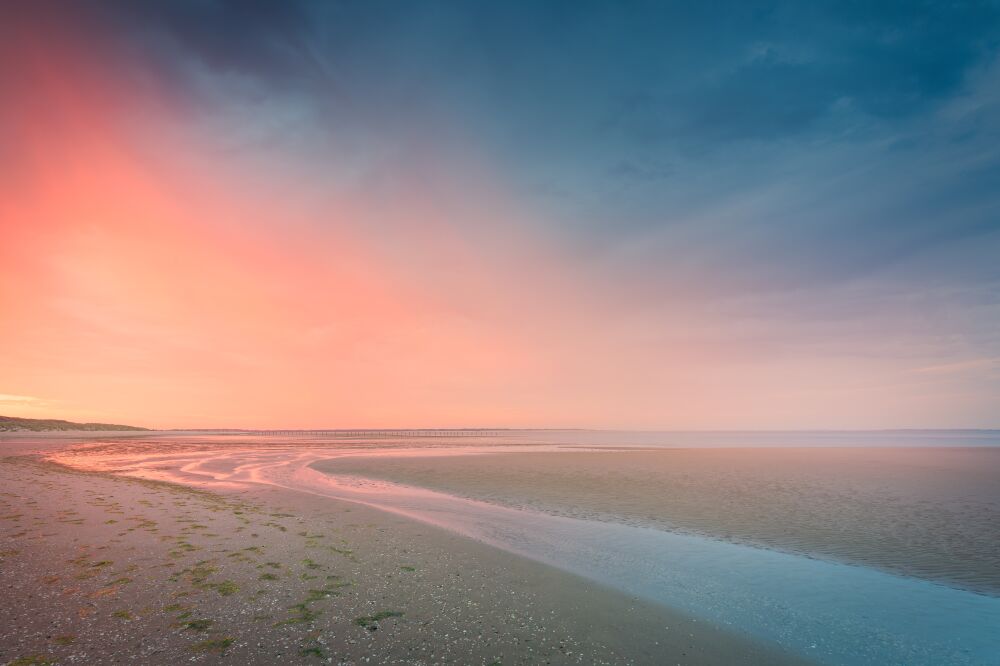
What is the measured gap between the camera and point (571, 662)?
33.1 ft

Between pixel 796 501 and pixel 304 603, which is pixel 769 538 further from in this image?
pixel 304 603

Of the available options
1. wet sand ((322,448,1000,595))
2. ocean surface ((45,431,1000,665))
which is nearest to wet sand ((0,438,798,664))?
ocean surface ((45,431,1000,665))

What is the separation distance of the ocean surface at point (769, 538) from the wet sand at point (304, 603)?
7.58 ft

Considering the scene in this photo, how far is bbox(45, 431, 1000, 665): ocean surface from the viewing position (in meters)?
12.8

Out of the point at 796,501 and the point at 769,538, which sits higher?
the point at 796,501

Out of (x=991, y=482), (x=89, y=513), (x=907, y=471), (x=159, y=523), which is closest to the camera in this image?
(x=159, y=523)

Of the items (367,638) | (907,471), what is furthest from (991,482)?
(367,638)

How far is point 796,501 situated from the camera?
3166 cm

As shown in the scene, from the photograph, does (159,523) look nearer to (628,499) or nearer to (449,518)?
(449,518)

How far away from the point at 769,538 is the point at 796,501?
12.3 m

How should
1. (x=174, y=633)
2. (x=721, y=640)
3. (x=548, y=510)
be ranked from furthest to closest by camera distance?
1. (x=548, y=510)
2. (x=721, y=640)
3. (x=174, y=633)

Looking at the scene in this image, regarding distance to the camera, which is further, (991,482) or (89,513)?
(991,482)

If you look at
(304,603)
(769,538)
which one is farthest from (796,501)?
(304,603)

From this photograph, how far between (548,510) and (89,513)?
2516 cm
